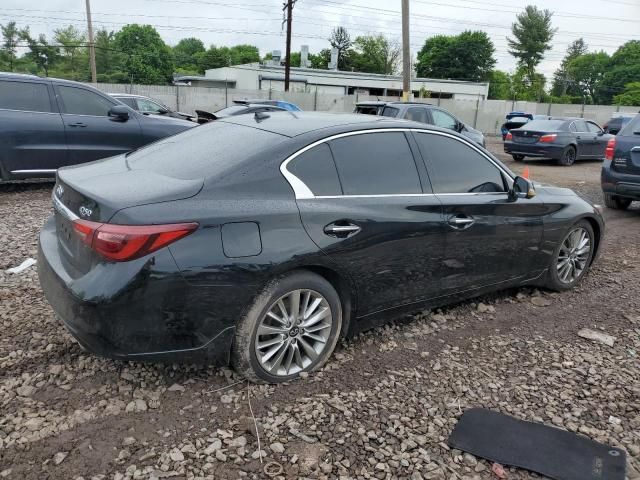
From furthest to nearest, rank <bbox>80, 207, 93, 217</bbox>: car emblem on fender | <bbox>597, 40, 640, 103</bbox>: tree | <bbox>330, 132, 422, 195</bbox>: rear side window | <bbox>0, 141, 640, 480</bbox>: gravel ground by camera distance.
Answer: <bbox>597, 40, 640, 103</bbox>: tree < <bbox>330, 132, 422, 195</bbox>: rear side window < <bbox>80, 207, 93, 217</bbox>: car emblem on fender < <bbox>0, 141, 640, 480</bbox>: gravel ground

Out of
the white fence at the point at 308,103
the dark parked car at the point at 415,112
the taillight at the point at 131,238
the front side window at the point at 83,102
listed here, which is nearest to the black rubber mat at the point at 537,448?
the taillight at the point at 131,238

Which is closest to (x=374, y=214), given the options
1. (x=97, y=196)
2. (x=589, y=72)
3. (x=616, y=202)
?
(x=97, y=196)

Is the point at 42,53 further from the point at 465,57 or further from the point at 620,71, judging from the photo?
the point at 620,71

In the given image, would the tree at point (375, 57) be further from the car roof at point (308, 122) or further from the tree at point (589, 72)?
the car roof at point (308, 122)

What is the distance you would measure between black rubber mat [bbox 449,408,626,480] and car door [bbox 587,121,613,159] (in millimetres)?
15910

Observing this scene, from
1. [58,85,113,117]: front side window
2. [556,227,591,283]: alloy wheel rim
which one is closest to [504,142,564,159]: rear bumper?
[556,227,591,283]: alloy wheel rim

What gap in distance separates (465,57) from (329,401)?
89.3m

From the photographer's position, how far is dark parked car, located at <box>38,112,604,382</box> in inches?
105

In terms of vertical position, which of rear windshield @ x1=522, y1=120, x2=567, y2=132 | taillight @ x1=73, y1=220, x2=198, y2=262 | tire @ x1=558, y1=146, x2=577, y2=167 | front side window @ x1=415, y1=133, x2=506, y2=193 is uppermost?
front side window @ x1=415, y1=133, x2=506, y2=193

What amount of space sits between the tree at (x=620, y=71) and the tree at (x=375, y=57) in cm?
3744

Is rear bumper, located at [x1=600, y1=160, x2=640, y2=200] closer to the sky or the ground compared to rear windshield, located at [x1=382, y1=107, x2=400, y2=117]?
closer to the ground

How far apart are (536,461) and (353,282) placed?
136cm

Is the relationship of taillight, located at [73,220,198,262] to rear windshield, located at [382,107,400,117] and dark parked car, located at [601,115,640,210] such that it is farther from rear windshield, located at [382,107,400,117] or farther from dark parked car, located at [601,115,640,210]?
rear windshield, located at [382,107,400,117]

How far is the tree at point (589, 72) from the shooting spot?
97.6 meters
